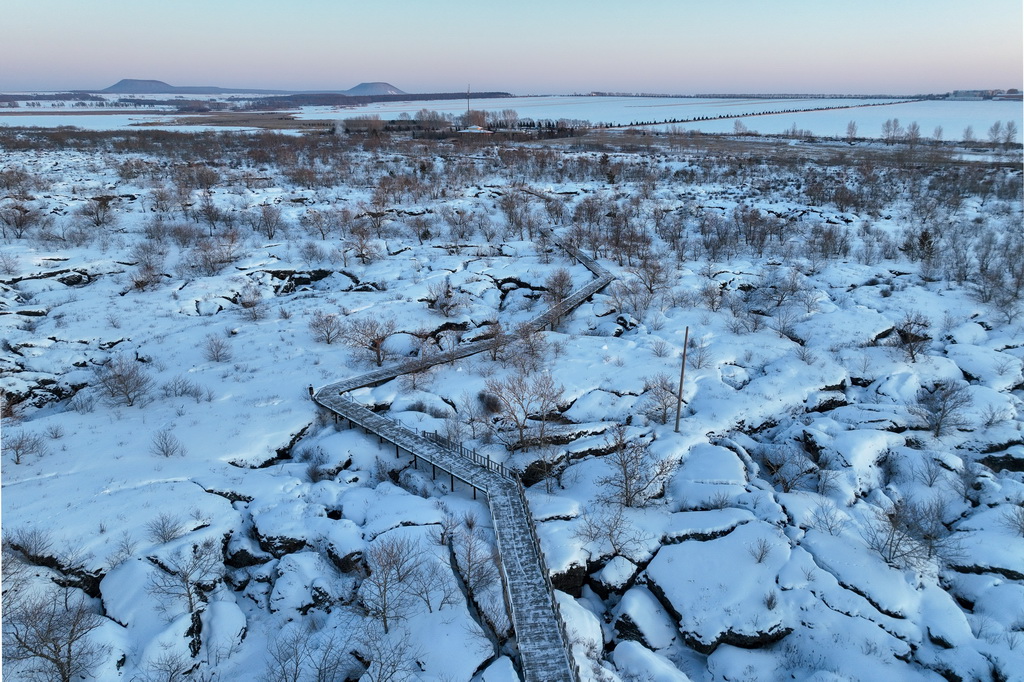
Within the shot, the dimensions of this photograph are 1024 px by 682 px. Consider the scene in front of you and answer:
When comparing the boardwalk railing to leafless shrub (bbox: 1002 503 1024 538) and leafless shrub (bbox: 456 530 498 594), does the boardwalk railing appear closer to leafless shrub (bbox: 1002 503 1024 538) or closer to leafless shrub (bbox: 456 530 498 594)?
leafless shrub (bbox: 456 530 498 594)

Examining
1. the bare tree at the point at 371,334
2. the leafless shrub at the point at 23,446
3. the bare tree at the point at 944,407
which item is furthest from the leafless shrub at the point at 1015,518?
the leafless shrub at the point at 23,446

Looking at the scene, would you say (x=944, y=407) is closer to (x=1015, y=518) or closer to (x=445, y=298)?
(x=1015, y=518)

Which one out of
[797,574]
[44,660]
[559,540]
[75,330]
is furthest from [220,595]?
[75,330]

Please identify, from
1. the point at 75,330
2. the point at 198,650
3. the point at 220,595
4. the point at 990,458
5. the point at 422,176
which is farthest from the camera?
the point at 422,176

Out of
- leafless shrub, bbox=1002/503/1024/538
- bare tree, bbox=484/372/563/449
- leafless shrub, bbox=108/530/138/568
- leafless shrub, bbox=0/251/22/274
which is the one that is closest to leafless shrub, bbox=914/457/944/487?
leafless shrub, bbox=1002/503/1024/538

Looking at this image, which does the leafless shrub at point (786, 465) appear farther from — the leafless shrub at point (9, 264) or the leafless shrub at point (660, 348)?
the leafless shrub at point (9, 264)

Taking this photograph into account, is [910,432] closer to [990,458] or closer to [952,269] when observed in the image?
[990,458]
